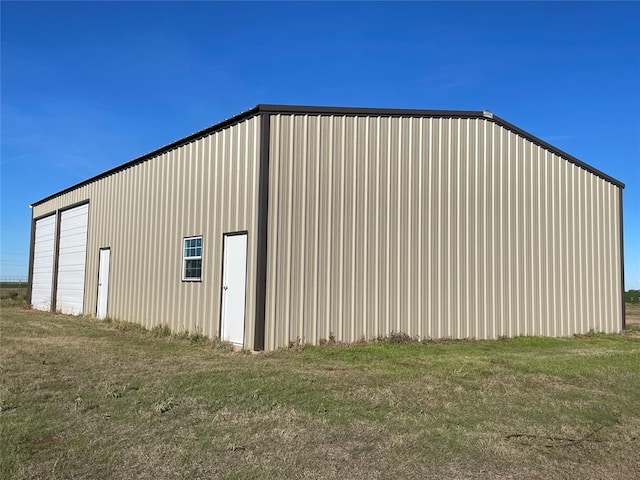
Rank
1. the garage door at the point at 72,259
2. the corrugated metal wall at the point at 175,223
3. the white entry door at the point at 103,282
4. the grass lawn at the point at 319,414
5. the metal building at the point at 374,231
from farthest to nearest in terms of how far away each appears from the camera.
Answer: the garage door at the point at 72,259 < the white entry door at the point at 103,282 < the corrugated metal wall at the point at 175,223 < the metal building at the point at 374,231 < the grass lawn at the point at 319,414

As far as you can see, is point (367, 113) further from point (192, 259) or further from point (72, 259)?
point (72, 259)

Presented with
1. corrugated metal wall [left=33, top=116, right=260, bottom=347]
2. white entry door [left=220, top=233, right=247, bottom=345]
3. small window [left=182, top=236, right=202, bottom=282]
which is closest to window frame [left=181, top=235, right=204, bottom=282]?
small window [left=182, top=236, right=202, bottom=282]

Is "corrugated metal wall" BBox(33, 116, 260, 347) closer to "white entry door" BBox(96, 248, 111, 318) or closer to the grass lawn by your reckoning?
"white entry door" BBox(96, 248, 111, 318)

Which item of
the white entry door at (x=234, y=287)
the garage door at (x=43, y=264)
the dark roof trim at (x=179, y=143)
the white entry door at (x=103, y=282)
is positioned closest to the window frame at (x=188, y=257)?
the white entry door at (x=234, y=287)

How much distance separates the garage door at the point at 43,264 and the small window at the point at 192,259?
39.9 ft

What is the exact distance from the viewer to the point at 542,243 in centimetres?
1392

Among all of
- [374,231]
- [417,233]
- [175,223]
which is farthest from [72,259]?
[417,233]

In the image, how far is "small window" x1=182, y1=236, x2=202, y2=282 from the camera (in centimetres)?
1345

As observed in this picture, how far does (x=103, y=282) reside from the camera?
18.7 meters

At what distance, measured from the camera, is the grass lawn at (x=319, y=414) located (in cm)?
461

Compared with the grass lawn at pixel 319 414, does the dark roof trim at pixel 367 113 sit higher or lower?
higher

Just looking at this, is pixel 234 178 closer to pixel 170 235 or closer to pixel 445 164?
pixel 170 235

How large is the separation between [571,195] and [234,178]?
8804 mm

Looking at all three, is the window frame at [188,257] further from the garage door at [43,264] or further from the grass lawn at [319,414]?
the garage door at [43,264]
